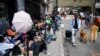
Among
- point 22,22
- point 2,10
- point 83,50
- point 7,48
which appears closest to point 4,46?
point 7,48

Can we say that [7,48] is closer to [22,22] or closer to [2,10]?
[22,22]

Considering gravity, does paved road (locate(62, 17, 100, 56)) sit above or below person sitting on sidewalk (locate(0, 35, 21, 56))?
below

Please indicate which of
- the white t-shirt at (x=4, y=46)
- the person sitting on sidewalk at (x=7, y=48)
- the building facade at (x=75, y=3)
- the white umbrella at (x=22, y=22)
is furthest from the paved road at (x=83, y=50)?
the building facade at (x=75, y=3)

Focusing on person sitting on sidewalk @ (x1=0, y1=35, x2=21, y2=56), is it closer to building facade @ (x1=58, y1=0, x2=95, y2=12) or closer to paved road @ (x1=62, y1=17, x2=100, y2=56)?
paved road @ (x1=62, y1=17, x2=100, y2=56)

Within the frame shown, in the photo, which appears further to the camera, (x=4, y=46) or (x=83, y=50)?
(x=83, y=50)

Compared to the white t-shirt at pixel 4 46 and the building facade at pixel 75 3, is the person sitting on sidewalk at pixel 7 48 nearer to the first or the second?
the white t-shirt at pixel 4 46

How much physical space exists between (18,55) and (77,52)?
10.4 m

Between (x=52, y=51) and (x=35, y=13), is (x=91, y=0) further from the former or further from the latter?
(x=52, y=51)

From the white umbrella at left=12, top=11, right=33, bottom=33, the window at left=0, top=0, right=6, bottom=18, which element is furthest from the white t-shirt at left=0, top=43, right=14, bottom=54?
the window at left=0, top=0, right=6, bottom=18

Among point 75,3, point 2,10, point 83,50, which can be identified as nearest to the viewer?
point 2,10

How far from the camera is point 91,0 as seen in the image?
9050 centimetres

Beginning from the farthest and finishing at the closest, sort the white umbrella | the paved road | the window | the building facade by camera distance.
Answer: the building facade < the paved road < the window < the white umbrella

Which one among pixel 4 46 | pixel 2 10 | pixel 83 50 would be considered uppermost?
pixel 4 46

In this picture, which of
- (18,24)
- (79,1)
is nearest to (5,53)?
(18,24)
